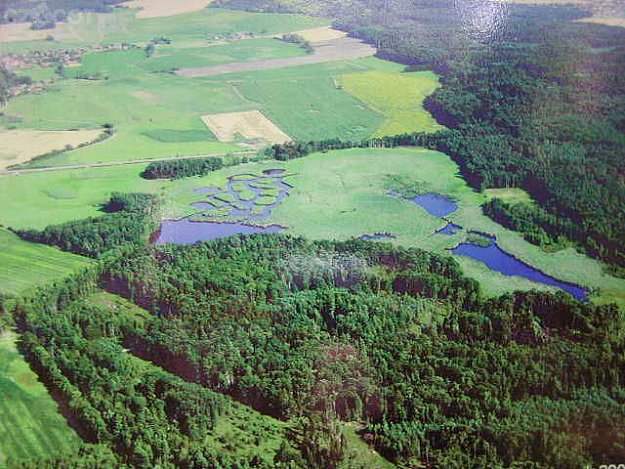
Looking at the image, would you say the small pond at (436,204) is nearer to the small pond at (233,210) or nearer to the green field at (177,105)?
the small pond at (233,210)

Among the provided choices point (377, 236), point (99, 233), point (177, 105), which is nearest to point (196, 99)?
point (177, 105)

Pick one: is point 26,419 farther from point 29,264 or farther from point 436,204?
point 436,204

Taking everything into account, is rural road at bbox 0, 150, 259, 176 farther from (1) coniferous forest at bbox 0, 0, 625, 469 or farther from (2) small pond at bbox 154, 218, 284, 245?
(2) small pond at bbox 154, 218, 284, 245

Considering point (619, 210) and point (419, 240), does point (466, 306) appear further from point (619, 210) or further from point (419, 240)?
point (619, 210)

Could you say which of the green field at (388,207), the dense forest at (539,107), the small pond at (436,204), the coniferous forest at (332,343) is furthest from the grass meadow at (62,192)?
the dense forest at (539,107)

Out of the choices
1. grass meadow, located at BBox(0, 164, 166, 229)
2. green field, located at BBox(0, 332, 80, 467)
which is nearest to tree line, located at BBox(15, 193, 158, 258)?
grass meadow, located at BBox(0, 164, 166, 229)

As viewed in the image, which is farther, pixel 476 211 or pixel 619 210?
pixel 476 211

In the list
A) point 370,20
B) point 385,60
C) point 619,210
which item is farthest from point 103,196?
point 370,20
